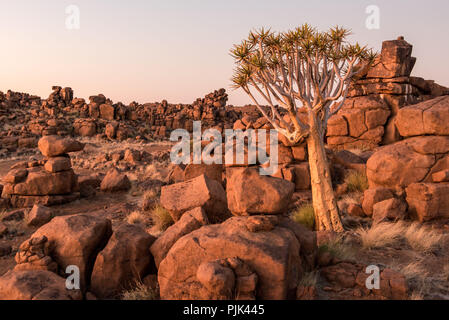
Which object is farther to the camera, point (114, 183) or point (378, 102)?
point (378, 102)

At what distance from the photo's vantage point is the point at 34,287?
14.4 ft

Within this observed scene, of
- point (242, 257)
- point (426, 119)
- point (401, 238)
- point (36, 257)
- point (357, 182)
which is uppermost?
point (426, 119)

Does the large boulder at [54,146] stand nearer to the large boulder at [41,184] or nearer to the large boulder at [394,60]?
the large boulder at [41,184]

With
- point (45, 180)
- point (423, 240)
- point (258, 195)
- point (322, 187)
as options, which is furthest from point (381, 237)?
point (45, 180)

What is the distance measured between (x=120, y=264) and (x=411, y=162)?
8.75 metres

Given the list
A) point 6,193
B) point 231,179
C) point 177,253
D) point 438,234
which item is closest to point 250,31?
point 231,179

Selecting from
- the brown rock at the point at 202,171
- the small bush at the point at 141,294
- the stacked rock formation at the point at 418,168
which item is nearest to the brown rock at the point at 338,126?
the stacked rock formation at the point at 418,168

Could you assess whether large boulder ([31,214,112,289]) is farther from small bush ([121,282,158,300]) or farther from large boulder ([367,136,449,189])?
large boulder ([367,136,449,189])

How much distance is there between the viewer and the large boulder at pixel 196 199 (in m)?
8.03

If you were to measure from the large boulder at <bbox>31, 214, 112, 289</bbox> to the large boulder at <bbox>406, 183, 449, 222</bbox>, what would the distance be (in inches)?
331

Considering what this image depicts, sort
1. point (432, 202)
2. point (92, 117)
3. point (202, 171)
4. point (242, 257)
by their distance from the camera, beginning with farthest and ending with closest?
point (92, 117) < point (202, 171) < point (432, 202) < point (242, 257)

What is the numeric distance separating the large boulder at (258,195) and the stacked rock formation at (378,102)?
13.8 meters

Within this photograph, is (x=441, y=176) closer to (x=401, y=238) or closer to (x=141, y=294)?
(x=401, y=238)
